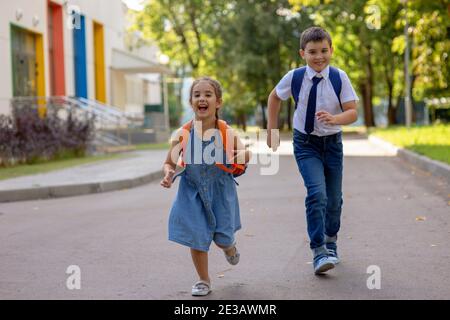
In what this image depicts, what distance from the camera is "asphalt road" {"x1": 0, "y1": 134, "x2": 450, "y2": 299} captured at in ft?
17.5

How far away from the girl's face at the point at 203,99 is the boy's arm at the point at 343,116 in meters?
0.74

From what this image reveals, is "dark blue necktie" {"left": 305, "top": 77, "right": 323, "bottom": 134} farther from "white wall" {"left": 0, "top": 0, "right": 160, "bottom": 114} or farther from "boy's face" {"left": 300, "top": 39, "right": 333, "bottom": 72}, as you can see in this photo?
"white wall" {"left": 0, "top": 0, "right": 160, "bottom": 114}

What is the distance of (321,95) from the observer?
5.81 meters

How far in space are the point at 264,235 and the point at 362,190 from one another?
4.48 m

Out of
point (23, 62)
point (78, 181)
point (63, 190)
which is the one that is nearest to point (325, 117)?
point (63, 190)

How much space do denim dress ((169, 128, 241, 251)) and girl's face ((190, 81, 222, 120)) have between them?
188 mm

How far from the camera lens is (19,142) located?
18.4 metres

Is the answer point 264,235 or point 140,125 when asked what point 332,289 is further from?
point 140,125

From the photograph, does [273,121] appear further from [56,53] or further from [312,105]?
[56,53]

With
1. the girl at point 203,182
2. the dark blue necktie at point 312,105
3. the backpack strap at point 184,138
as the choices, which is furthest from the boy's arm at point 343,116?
the backpack strap at point 184,138

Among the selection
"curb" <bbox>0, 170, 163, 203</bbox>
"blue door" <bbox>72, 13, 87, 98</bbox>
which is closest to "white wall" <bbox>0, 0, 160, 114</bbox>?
"blue door" <bbox>72, 13, 87, 98</bbox>

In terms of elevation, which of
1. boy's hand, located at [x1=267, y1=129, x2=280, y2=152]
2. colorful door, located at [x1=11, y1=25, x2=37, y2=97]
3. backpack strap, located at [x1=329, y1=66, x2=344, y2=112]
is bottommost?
boy's hand, located at [x1=267, y1=129, x2=280, y2=152]

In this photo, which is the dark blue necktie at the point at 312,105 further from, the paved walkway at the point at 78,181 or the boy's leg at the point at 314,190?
the paved walkway at the point at 78,181

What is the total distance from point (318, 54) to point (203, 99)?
1.00m
